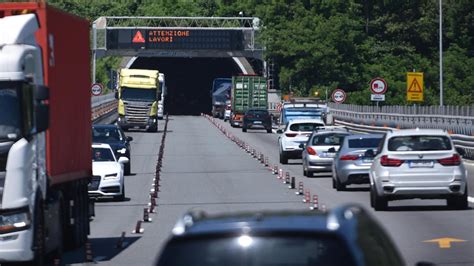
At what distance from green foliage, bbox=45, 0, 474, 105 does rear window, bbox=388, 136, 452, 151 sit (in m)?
70.3

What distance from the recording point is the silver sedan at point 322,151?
129 ft

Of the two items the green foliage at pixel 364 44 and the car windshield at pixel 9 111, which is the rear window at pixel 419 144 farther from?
the green foliage at pixel 364 44

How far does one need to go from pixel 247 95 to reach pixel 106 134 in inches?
1871

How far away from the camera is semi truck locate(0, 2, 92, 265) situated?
1650cm

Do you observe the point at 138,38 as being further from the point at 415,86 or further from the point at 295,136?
the point at 295,136

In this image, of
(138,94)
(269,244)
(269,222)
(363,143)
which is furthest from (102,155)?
(138,94)

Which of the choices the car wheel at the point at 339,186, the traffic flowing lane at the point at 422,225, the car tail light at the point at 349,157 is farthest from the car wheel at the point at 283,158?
the car tail light at the point at 349,157

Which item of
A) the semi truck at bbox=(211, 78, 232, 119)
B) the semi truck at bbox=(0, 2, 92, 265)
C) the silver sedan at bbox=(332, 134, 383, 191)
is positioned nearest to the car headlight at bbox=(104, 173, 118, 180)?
the silver sedan at bbox=(332, 134, 383, 191)

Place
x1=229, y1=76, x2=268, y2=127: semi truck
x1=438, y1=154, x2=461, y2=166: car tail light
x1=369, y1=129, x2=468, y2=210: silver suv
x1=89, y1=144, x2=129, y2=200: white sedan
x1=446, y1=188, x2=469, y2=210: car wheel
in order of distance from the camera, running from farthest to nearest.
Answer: x1=229, y1=76, x2=268, y2=127: semi truck → x1=89, y1=144, x2=129, y2=200: white sedan → x1=446, y1=188, x2=469, y2=210: car wheel → x1=438, y1=154, x2=461, y2=166: car tail light → x1=369, y1=129, x2=468, y2=210: silver suv

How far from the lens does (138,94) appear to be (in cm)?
7500

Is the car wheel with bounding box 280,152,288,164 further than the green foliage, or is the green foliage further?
the green foliage

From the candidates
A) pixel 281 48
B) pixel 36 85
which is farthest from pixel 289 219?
pixel 281 48

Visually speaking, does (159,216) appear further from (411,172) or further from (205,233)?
(205,233)

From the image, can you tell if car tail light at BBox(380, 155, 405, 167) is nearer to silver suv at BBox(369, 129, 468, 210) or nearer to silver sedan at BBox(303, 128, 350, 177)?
silver suv at BBox(369, 129, 468, 210)
